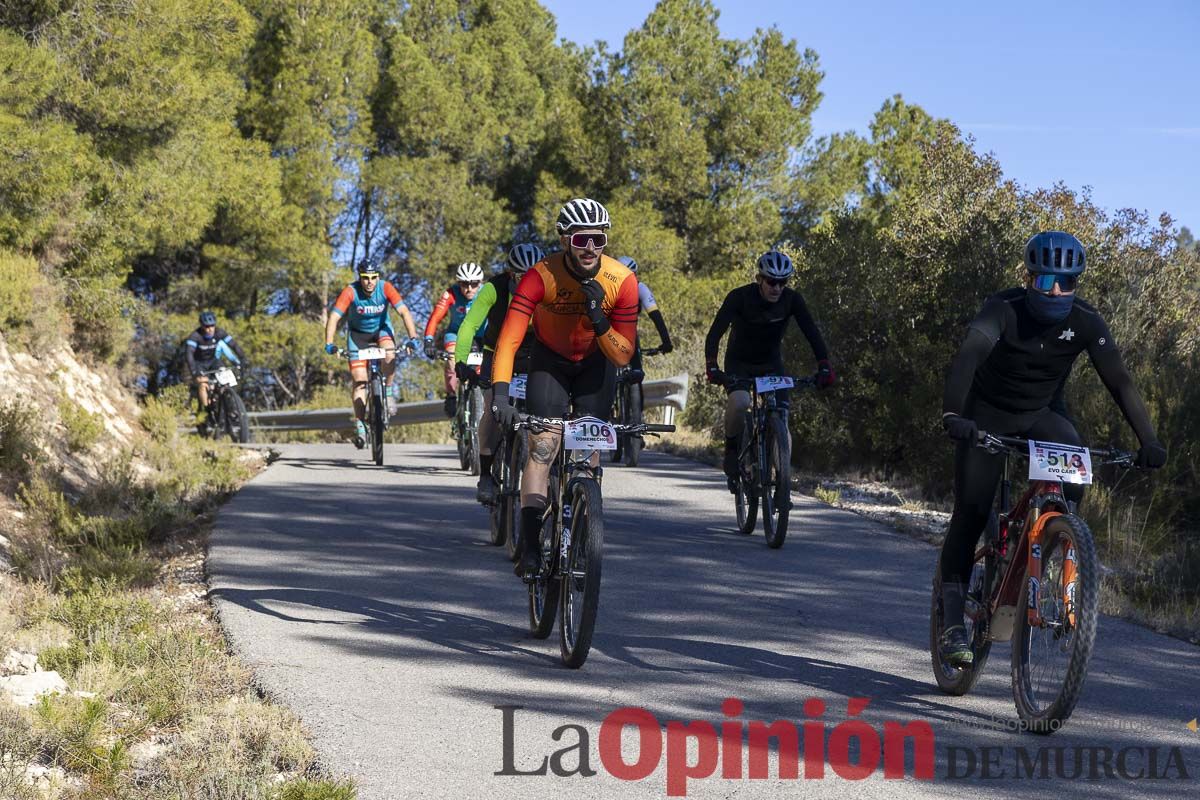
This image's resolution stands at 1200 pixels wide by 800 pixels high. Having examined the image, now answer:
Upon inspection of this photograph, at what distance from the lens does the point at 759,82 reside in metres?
38.8

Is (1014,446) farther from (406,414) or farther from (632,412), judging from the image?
(406,414)

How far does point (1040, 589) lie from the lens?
5852mm

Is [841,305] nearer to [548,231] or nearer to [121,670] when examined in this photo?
[121,670]

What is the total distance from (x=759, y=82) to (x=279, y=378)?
15.8 meters

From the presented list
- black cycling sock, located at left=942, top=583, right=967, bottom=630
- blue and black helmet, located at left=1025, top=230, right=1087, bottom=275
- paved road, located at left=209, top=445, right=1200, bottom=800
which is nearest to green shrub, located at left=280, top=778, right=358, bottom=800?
paved road, located at left=209, top=445, right=1200, bottom=800

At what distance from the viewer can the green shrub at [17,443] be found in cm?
1302

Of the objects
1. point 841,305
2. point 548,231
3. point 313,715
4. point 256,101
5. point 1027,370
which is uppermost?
point 256,101

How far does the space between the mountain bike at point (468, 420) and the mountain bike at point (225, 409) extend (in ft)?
16.9

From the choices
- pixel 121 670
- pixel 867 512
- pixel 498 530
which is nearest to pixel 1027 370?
pixel 121 670

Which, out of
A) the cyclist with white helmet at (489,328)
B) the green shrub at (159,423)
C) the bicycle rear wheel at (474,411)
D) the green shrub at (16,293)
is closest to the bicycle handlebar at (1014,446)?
the cyclist with white helmet at (489,328)

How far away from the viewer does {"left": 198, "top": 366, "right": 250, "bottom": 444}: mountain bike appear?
65.8 ft

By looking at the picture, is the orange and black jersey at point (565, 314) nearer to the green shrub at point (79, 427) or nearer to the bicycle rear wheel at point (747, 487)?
the bicycle rear wheel at point (747, 487)

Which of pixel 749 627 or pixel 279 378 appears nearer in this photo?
pixel 749 627

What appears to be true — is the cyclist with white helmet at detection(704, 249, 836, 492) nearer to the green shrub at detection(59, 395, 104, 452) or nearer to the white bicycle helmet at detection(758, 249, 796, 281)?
the white bicycle helmet at detection(758, 249, 796, 281)
